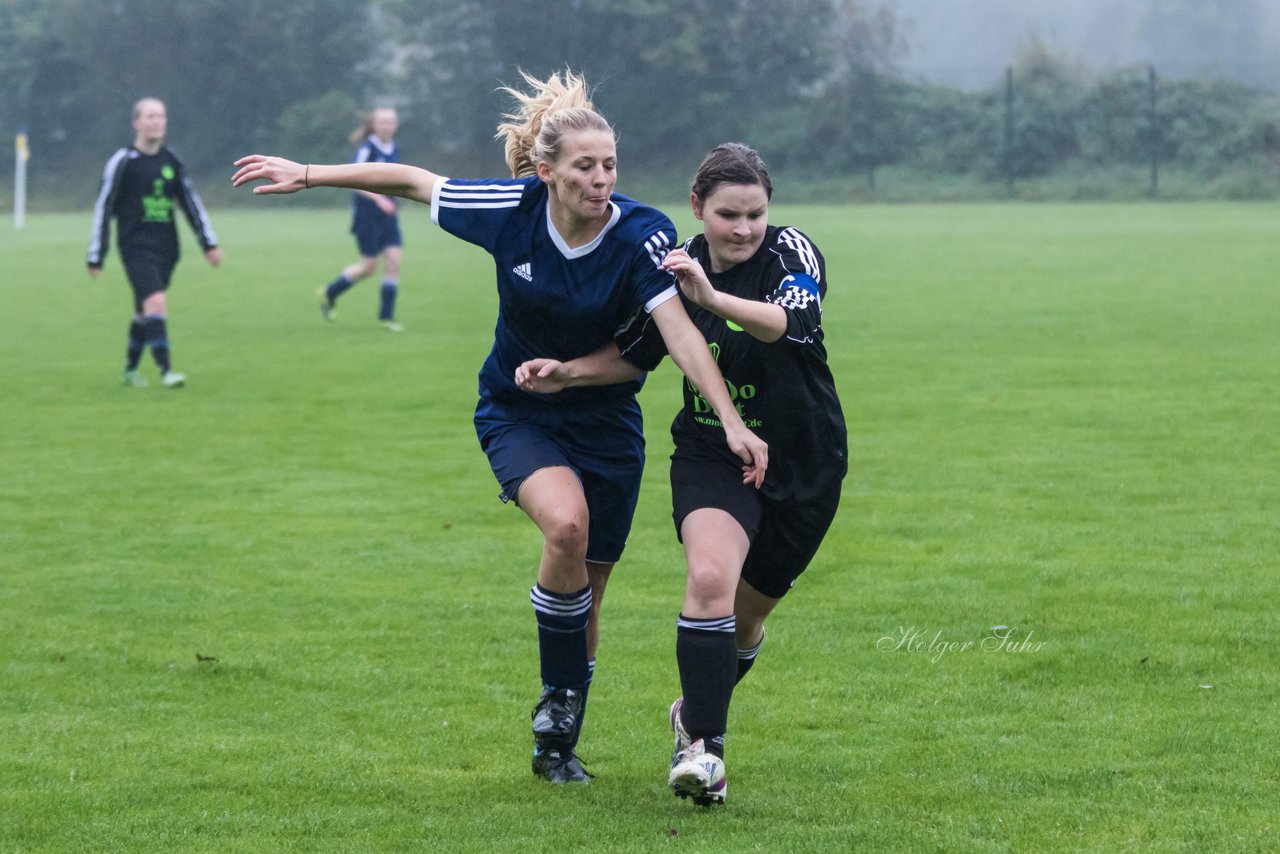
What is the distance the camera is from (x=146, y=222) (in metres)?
13.8

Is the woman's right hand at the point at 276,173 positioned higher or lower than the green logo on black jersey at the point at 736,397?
higher

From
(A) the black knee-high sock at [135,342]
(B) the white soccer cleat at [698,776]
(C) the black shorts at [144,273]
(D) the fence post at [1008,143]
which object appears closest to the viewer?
(B) the white soccer cleat at [698,776]

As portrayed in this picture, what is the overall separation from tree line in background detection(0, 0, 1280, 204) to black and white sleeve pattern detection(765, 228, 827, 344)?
49.8 metres

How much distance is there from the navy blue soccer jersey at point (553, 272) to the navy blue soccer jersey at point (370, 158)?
12.7m

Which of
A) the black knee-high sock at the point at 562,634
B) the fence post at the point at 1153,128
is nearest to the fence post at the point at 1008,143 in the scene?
the fence post at the point at 1153,128

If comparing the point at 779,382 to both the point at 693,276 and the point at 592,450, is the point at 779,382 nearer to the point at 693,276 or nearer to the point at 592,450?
the point at 693,276

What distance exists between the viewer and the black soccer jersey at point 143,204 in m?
13.6

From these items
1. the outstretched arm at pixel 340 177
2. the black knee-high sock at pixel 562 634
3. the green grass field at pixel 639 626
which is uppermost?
the outstretched arm at pixel 340 177

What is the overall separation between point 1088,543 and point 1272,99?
5058 centimetres

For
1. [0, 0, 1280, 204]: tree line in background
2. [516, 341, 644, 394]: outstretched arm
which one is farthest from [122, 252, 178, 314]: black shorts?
[0, 0, 1280, 204]: tree line in background

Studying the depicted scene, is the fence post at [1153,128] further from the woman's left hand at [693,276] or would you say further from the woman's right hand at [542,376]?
the woman's left hand at [693,276]

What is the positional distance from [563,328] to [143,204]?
969cm

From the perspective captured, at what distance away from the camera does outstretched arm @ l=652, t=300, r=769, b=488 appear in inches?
176

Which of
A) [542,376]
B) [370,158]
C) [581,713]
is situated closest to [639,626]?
[581,713]
